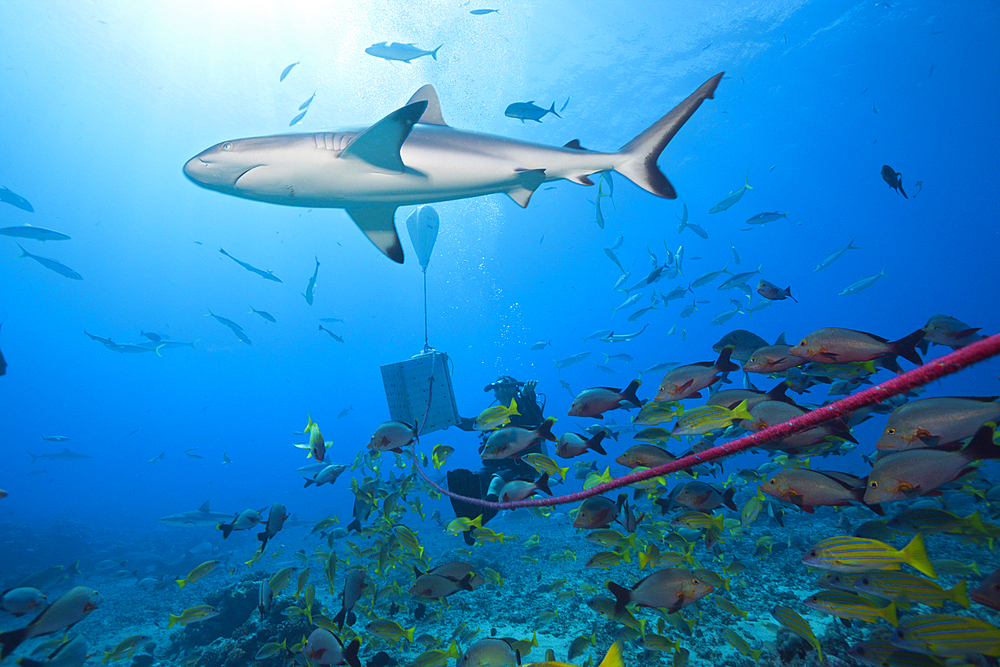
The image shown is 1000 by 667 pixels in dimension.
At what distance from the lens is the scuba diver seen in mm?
5164

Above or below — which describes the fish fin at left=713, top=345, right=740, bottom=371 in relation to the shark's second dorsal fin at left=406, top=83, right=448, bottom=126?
below

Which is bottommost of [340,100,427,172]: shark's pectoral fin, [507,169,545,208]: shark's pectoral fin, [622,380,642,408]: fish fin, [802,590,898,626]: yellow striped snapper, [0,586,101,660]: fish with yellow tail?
[802,590,898,626]: yellow striped snapper

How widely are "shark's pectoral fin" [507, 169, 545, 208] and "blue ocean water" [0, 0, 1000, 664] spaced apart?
3332mm

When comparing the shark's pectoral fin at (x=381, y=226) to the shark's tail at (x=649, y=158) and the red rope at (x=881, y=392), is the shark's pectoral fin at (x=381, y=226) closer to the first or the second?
the shark's tail at (x=649, y=158)

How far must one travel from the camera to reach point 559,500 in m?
1.22

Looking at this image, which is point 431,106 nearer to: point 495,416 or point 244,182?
point 244,182

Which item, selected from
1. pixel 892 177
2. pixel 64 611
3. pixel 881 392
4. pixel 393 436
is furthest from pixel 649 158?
pixel 64 611

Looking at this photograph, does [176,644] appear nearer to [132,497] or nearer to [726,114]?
[726,114]

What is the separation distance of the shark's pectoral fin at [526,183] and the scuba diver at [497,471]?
259cm

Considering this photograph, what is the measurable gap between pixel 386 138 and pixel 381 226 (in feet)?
5.12

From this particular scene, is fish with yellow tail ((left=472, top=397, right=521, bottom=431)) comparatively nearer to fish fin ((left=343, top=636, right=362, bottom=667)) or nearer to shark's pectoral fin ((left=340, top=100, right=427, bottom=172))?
fish fin ((left=343, top=636, right=362, bottom=667))

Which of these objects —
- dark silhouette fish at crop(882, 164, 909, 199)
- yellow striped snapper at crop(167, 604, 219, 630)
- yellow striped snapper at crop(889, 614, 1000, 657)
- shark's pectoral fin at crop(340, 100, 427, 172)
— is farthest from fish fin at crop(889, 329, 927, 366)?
yellow striped snapper at crop(167, 604, 219, 630)

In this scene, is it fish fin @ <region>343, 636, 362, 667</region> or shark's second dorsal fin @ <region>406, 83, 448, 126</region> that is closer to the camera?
fish fin @ <region>343, 636, 362, 667</region>

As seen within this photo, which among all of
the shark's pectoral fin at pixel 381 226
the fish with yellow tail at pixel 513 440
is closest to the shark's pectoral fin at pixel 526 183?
the shark's pectoral fin at pixel 381 226
